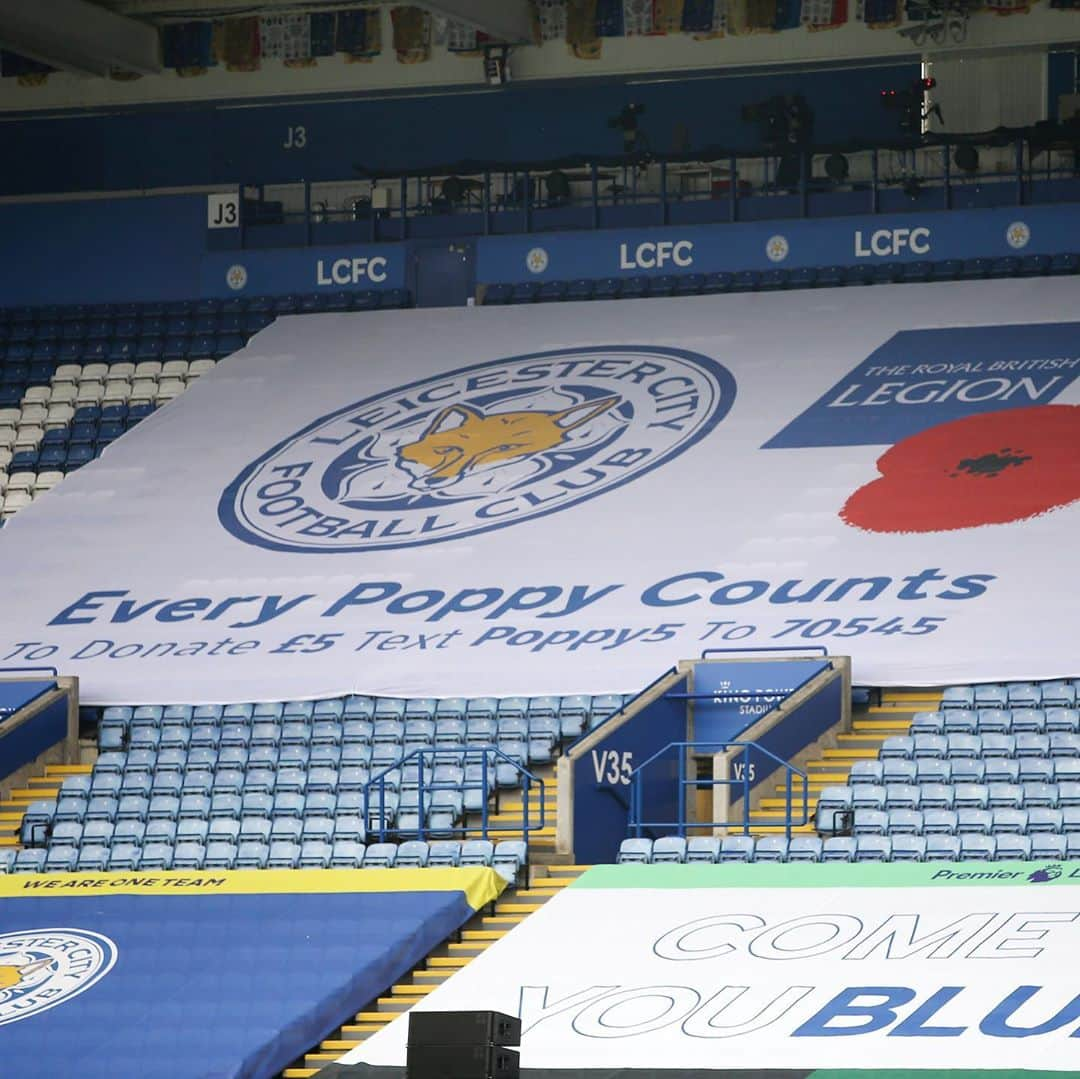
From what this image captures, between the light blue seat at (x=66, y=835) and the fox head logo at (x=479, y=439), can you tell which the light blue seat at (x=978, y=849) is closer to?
the light blue seat at (x=66, y=835)

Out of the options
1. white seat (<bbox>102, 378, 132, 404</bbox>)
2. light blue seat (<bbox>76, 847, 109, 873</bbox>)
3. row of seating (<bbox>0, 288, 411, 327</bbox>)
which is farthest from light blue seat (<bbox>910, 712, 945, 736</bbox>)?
white seat (<bbox>102, 378, 132, 404</bbox>)

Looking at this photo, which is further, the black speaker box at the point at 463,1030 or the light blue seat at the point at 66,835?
the light blue seat at the point at 66,835

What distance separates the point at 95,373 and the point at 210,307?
1.66 metres

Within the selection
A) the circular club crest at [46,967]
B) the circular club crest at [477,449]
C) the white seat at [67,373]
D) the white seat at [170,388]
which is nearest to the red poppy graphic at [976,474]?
the circular club crest at [477,449]

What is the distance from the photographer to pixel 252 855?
16.0 metres

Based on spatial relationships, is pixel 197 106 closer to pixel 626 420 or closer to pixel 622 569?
pixel 626 420

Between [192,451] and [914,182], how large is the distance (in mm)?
7244

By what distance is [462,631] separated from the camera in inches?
759

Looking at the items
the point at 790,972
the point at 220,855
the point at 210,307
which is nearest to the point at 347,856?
the point at 220,855

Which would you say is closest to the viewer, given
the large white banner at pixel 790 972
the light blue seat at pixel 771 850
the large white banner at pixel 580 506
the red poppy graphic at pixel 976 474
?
the large white banner at pixel 790 972

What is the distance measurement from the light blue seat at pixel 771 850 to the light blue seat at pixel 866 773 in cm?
101

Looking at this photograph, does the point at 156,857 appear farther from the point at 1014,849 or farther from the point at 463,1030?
the point at 463,1030

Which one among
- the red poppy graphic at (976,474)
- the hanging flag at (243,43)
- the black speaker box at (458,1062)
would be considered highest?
the hanging flag at (243,43)

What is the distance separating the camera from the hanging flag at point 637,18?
2522 centimetres
